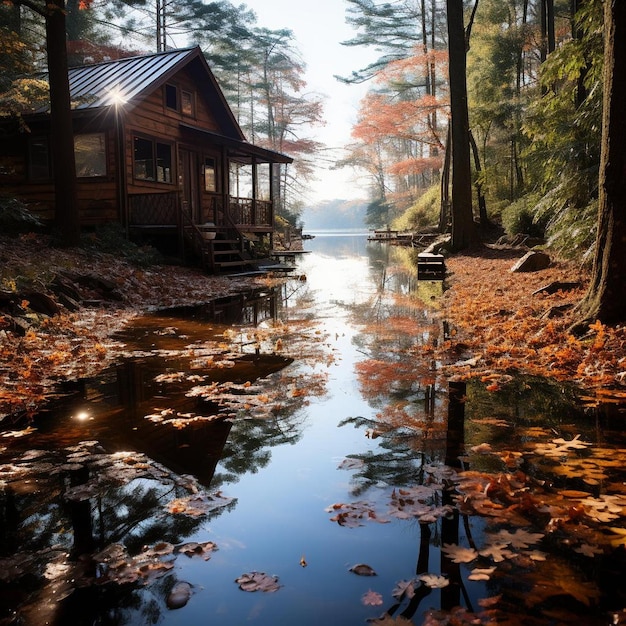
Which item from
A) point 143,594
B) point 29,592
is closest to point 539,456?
point 143,594

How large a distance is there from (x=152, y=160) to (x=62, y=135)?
604 cm

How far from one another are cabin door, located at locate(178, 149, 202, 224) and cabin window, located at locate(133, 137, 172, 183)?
73cm

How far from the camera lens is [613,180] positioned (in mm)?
6293

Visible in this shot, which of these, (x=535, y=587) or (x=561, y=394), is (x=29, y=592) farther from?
(x=561, y=394)

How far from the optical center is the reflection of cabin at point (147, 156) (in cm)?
1892

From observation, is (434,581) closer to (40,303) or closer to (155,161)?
(40,303)

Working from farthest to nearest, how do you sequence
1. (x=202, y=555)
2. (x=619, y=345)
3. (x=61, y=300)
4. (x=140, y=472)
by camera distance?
(x=61, y=300) → (x=619, y=345) → (x=140, y=472) → (x=202, y=555)

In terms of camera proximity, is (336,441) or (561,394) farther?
(561,394)

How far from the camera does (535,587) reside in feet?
7.84

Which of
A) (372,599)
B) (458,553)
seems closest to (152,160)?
(458,553)

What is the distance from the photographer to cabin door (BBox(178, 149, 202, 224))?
23.1 metres

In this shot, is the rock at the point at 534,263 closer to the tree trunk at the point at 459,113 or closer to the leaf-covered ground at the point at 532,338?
the leaf-covered ground at the point at 532,338

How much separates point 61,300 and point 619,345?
9163mm

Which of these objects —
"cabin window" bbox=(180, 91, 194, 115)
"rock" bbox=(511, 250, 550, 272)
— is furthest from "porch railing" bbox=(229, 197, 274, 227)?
"rock" bbox=(511, 250, 550, 272)
